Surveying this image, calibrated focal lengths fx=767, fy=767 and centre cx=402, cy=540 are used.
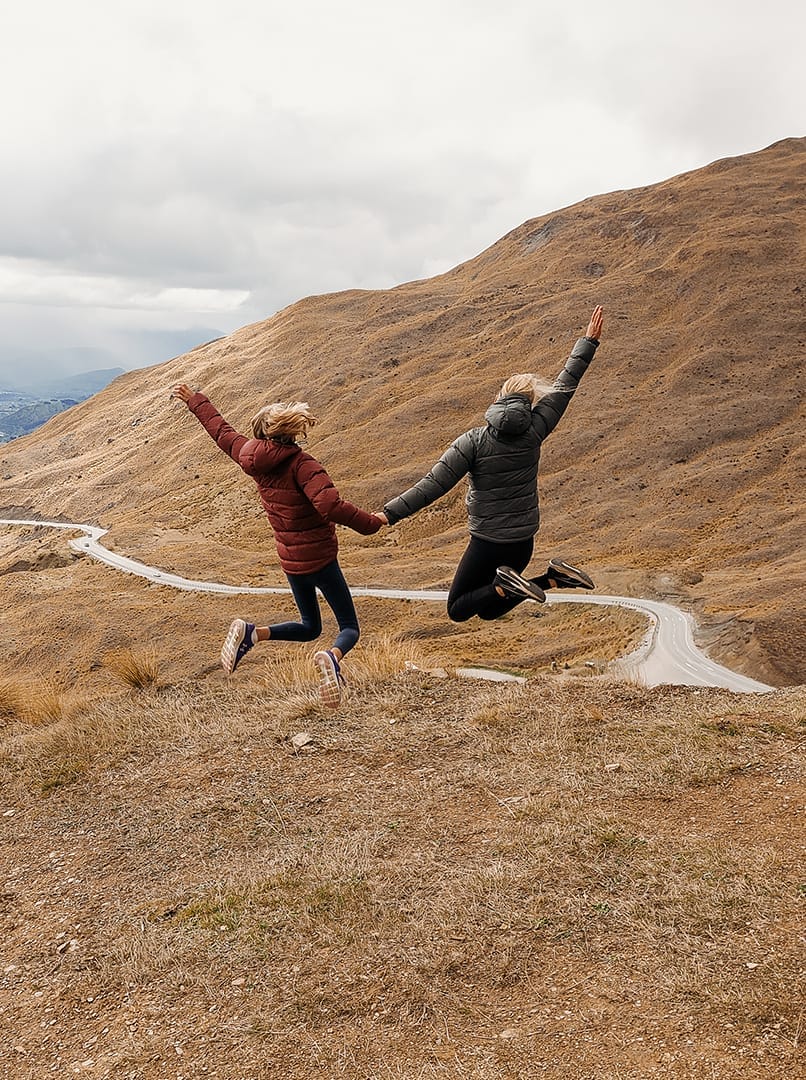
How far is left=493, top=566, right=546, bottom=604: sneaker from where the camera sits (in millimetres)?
6449

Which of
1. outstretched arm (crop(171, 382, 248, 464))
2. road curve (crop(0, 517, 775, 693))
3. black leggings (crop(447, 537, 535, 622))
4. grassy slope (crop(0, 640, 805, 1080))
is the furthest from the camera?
road curve (crop(0, 517, 775, 693))

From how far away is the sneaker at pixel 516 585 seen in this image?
6.45 meters

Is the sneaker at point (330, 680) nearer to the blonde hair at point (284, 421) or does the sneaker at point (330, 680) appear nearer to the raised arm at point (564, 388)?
the blonde hair at point (284, 421)

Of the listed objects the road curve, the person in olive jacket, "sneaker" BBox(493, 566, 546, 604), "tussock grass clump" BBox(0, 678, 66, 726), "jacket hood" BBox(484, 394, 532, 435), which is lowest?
the road curve

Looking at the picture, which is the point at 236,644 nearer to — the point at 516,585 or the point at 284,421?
the point at 284,421

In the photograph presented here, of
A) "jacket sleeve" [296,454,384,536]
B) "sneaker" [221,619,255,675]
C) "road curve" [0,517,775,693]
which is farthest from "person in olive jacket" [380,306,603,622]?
"road curve" [0,517,775,693]

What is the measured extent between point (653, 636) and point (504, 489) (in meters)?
26.0

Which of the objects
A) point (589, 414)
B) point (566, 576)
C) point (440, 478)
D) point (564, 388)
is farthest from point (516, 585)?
point (589, 414)

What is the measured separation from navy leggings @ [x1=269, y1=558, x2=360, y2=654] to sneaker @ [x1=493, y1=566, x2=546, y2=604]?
1391mm

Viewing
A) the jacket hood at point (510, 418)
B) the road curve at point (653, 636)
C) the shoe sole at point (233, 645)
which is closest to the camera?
the jacket hood at point (510, 418)

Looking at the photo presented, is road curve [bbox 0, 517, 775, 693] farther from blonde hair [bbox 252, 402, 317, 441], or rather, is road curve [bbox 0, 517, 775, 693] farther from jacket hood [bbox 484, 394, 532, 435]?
blonde hair [bbox 252, 402, 317, 441]

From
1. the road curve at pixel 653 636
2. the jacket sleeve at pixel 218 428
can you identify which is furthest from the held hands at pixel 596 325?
the road curve at pixel 653 636

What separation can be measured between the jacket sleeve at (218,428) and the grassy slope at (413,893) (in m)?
4.27

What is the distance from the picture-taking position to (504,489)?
6.62 m
